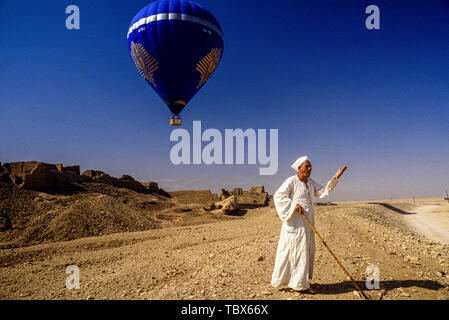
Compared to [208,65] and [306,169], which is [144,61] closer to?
[208,65]

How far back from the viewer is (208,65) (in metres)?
16.0

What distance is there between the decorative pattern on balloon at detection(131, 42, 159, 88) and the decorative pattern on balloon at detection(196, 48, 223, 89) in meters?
2.61

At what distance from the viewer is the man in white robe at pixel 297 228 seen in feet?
14.4

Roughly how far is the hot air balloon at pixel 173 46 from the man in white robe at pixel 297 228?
1206 cm

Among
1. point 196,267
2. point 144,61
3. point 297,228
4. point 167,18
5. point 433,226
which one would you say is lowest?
point 433,226

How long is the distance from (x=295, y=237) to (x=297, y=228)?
16 centimetres

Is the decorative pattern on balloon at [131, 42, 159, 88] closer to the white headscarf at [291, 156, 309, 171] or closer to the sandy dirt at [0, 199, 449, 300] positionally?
the sandy dirt at [0, 199, 449, 300]

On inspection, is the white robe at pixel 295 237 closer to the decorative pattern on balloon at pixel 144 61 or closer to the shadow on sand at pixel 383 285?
Result: the shadow on sand at pixel 383 285

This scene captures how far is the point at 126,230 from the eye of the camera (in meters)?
15.8

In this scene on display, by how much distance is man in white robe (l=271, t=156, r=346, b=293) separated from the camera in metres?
4.38

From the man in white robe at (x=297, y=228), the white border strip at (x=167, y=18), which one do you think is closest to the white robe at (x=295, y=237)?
the man in white robe at (x=297, y=228)

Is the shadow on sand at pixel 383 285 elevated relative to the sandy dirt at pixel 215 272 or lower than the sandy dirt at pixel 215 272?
elevated

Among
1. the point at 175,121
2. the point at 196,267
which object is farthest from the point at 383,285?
the point at 175,121

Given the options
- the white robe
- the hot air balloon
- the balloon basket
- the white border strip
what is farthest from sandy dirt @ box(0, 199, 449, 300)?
the white border strip
